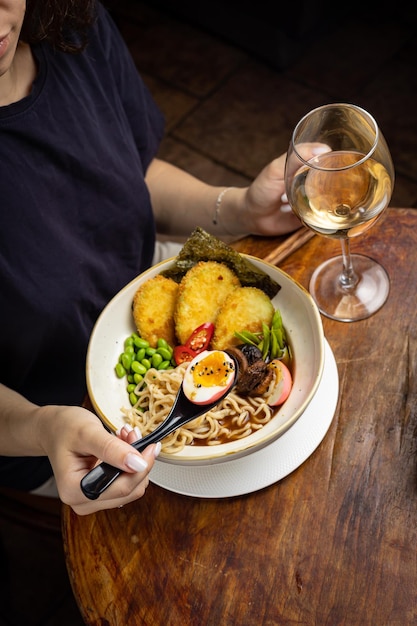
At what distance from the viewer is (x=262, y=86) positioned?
3180 mm

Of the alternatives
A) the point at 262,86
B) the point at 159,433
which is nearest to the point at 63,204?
the point at 159,433

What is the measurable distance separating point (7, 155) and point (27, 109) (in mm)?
105

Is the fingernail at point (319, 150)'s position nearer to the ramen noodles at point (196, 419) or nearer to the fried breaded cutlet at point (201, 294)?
the fried breaded cutlet at point (201, 294)

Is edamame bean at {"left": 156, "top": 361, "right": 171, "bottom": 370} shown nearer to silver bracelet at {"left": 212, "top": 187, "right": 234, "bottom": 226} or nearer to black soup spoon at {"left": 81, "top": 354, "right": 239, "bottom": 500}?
black soup spoon at {"left": 81, "top": 354, "right": 239, "bottom": 500}

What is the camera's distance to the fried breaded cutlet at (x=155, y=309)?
136cm

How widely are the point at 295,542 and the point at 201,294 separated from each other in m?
0.48

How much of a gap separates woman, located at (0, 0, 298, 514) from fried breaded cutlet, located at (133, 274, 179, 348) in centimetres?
18

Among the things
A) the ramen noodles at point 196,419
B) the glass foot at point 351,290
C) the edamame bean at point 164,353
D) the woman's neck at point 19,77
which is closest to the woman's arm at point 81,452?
the ramen noodles at point 196,419

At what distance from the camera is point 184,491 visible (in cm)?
120

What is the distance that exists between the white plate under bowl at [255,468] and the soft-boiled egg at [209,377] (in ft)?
0.43

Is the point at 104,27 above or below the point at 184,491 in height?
above

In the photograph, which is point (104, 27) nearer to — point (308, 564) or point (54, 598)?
point (308, 564)

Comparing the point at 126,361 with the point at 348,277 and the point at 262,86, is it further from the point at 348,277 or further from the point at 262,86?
the point at 262,86

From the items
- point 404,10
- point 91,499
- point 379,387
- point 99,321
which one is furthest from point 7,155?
point 404,10
